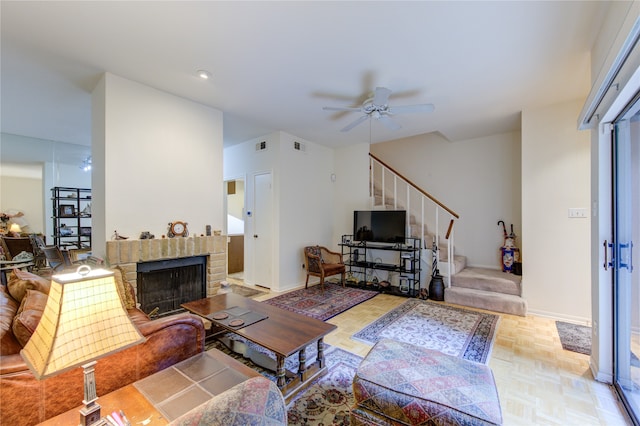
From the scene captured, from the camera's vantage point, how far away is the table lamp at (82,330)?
2.88 ft

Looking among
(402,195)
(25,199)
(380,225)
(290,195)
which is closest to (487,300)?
(380,225)

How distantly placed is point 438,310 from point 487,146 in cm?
319

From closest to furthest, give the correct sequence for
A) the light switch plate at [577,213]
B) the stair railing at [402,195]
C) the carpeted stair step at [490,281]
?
1. the light switch plate at [577,213]
2. the carpeted stair step at [490,281]
3. the stair railing at [402,195]

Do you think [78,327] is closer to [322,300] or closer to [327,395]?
[327,395]

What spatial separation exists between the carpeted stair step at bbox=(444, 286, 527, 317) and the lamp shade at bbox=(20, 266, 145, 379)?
411 centimetres

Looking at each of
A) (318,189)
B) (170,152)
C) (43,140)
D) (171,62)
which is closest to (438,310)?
(318,189)

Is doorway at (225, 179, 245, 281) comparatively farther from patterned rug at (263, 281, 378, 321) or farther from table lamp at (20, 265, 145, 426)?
table lamp at (20, 265, 145, 426)

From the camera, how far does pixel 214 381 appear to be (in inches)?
53.8

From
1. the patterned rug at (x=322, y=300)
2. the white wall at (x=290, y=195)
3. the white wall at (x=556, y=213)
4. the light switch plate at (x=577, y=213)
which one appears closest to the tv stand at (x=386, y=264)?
the patterned rug at (x=322, y=300)

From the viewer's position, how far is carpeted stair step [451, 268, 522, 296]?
3.81m

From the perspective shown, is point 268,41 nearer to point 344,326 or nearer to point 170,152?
point 170,152

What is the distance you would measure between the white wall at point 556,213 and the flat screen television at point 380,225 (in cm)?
169

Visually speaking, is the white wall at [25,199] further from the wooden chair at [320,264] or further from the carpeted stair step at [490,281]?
the carpeted stair step at [490,281]

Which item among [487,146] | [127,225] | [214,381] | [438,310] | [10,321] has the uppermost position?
[487,146]
